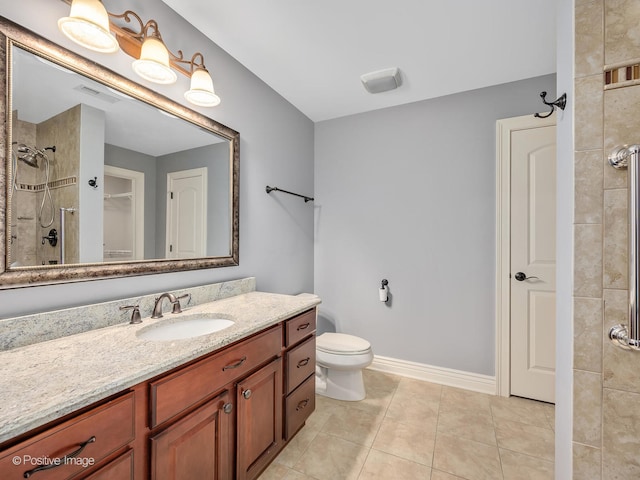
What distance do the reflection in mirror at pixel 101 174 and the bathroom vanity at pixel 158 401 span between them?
376 mm

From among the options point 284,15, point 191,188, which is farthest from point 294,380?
point 284,15

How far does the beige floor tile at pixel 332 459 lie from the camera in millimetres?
1499

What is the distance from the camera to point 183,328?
1415 mm

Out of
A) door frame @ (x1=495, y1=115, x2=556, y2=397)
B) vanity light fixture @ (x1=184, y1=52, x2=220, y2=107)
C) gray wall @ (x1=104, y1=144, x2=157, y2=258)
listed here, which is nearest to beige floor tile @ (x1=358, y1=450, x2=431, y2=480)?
door frame @ (x1=495, y1=115, x2=556, y2=397)

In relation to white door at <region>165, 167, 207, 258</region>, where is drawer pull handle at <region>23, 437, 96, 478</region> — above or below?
below

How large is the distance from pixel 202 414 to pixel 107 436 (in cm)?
34

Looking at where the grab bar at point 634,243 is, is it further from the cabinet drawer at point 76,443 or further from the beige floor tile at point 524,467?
the cabinet drawer at point 76,443

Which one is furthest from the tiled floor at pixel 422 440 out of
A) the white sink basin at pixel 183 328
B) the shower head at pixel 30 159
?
the shower head at pixel 30 159

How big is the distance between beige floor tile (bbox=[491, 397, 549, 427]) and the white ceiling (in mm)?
2429

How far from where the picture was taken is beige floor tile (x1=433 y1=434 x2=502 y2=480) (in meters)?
1.50

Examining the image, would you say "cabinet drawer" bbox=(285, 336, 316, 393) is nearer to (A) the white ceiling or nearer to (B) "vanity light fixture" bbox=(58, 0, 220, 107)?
(B) "vanity light fixture" bbox=(58, 0, 220, 107)

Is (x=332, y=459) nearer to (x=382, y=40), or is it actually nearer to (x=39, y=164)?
(x=39, y=164)
